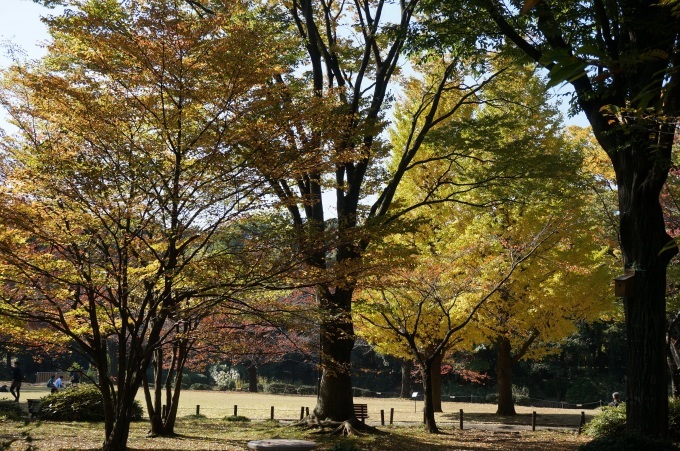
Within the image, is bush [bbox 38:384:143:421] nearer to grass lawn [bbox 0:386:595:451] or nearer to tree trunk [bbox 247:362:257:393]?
grass lawn [bbox 0:386:595:451]

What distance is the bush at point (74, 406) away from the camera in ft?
54.9

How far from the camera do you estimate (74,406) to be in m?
16.9

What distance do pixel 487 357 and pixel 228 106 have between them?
31.5 metres

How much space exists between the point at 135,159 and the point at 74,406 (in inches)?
423

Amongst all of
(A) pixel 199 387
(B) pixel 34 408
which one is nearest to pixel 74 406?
(B) pixel 34 408

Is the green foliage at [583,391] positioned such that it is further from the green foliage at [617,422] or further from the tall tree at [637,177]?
the tall tree at [637,177]

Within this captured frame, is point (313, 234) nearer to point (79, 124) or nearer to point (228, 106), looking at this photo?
point (228, 106)

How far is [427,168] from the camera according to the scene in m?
19.8

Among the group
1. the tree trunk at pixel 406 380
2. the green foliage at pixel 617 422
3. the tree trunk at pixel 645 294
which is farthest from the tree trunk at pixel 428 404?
the tree trunk at pixel 406 380

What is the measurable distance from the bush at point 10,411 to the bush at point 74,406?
0.63 m

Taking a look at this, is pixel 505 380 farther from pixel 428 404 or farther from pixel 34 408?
pixel 34 408

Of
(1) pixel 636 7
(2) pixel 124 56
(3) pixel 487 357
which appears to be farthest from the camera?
(3) pixel 487 357

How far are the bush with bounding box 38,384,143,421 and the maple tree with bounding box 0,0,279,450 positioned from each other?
8208 millimetres

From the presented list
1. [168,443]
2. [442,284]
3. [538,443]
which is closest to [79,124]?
[168,443]
